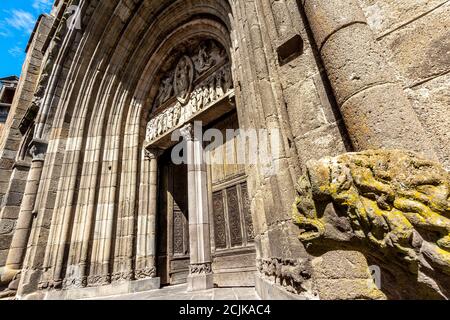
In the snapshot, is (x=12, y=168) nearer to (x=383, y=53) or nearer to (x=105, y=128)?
(x=105, y=128)

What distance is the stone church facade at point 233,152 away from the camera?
67 cm

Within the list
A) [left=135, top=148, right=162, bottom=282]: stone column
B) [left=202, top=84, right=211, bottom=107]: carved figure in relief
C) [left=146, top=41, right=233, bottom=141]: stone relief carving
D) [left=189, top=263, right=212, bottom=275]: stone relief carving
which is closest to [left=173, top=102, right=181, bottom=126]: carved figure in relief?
[left=146, top=41, right=233, bottom=141]: stone relief carving

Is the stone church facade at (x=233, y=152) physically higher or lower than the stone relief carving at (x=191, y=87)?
lower

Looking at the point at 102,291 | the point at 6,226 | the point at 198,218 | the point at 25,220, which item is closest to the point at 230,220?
the point at 198,218

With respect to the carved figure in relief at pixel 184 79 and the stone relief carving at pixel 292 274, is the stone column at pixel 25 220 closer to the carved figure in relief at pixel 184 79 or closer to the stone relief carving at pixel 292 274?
the carved figure in relief at pixel 184 79

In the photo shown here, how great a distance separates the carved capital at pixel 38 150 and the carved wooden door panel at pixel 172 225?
2.45m

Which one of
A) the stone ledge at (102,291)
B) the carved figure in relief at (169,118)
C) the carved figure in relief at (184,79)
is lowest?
the stone ledge at (102,291)

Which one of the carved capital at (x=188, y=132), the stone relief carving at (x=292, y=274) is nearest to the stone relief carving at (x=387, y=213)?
the stone relief carving at (x=292, y=274)

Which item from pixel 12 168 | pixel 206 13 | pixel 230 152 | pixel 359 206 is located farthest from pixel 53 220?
pixel 359 206

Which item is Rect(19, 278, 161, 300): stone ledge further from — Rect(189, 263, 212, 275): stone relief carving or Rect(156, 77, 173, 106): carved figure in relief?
Rect(156, 77, 173, 106): carved figure in relief

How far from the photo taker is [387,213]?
0.60 meters

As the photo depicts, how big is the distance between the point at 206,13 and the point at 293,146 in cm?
422

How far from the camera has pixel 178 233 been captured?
484 cm

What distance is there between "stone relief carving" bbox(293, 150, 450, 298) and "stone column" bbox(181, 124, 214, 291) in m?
3.28
